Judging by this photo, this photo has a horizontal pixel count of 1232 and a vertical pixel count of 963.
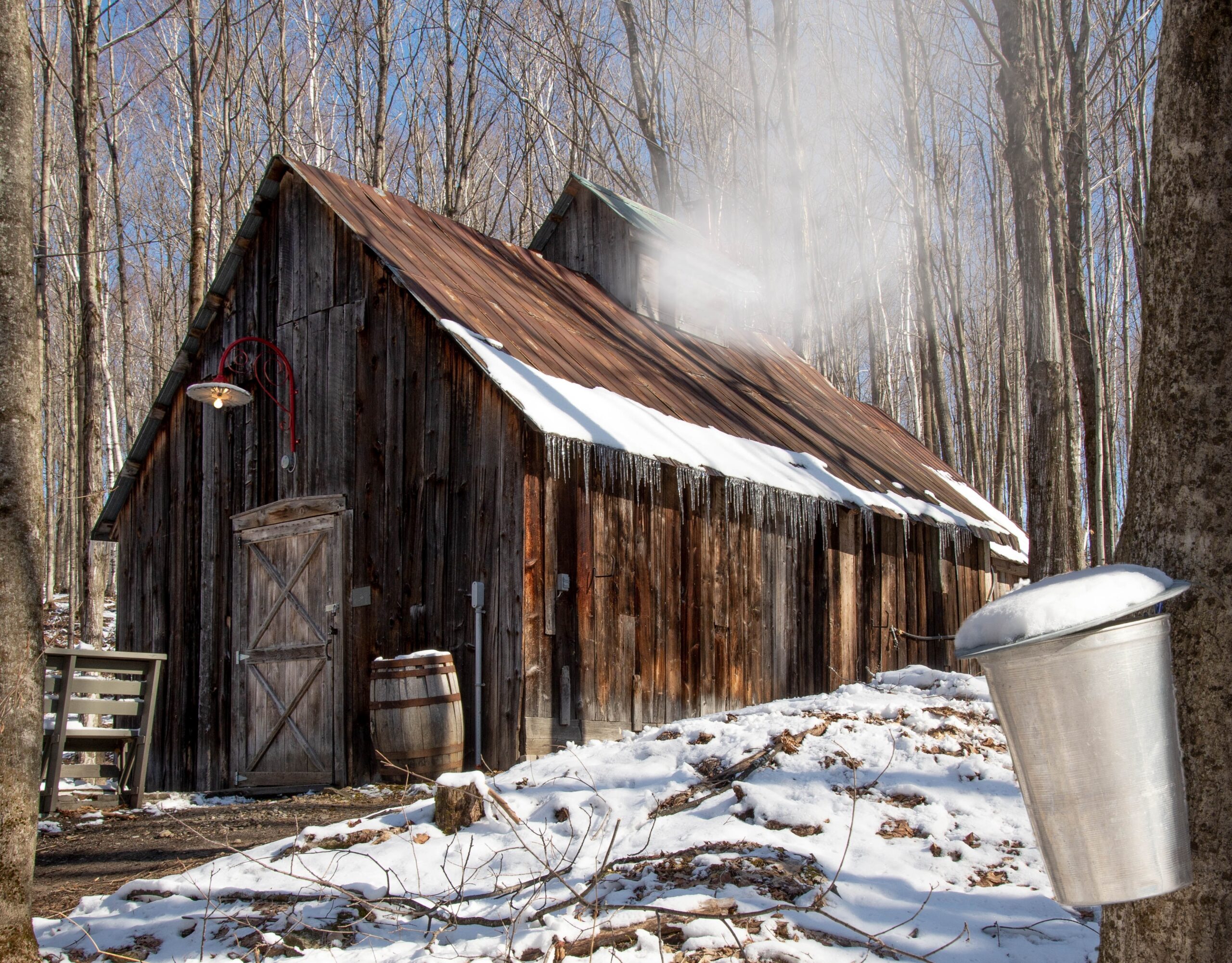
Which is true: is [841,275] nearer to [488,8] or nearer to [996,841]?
[488,8]

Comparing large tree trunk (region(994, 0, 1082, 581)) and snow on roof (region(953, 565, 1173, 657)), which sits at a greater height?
large tree trunk (region(994, 0, 1082, 581))

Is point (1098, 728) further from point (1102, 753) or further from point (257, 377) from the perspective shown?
point (257, 377)

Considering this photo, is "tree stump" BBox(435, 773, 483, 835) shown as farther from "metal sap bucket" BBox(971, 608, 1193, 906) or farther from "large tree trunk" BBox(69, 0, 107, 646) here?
"large tree trunk" BBox(69, 0, 107, 646)

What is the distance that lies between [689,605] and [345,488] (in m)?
3.32

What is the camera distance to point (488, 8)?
22016 millimetres

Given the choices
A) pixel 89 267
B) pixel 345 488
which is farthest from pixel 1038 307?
pixel 89 267

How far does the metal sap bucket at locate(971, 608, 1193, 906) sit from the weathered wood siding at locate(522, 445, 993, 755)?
441cm

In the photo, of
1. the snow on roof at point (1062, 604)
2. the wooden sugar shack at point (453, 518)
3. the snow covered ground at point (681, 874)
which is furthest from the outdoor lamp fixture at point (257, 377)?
the snow on roof at point (1062, 604)

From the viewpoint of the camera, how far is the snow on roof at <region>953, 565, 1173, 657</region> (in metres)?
2.58

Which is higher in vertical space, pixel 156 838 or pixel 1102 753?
pixel 1102 753

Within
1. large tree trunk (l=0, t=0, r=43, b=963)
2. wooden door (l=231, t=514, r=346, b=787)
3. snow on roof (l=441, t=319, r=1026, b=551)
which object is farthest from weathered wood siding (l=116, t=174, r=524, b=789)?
large tree trunk (l=0, t=0, r=43, b=963)

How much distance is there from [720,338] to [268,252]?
271 inches

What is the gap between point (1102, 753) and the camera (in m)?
2.65

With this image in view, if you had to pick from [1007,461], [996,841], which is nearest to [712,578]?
[996,841]
